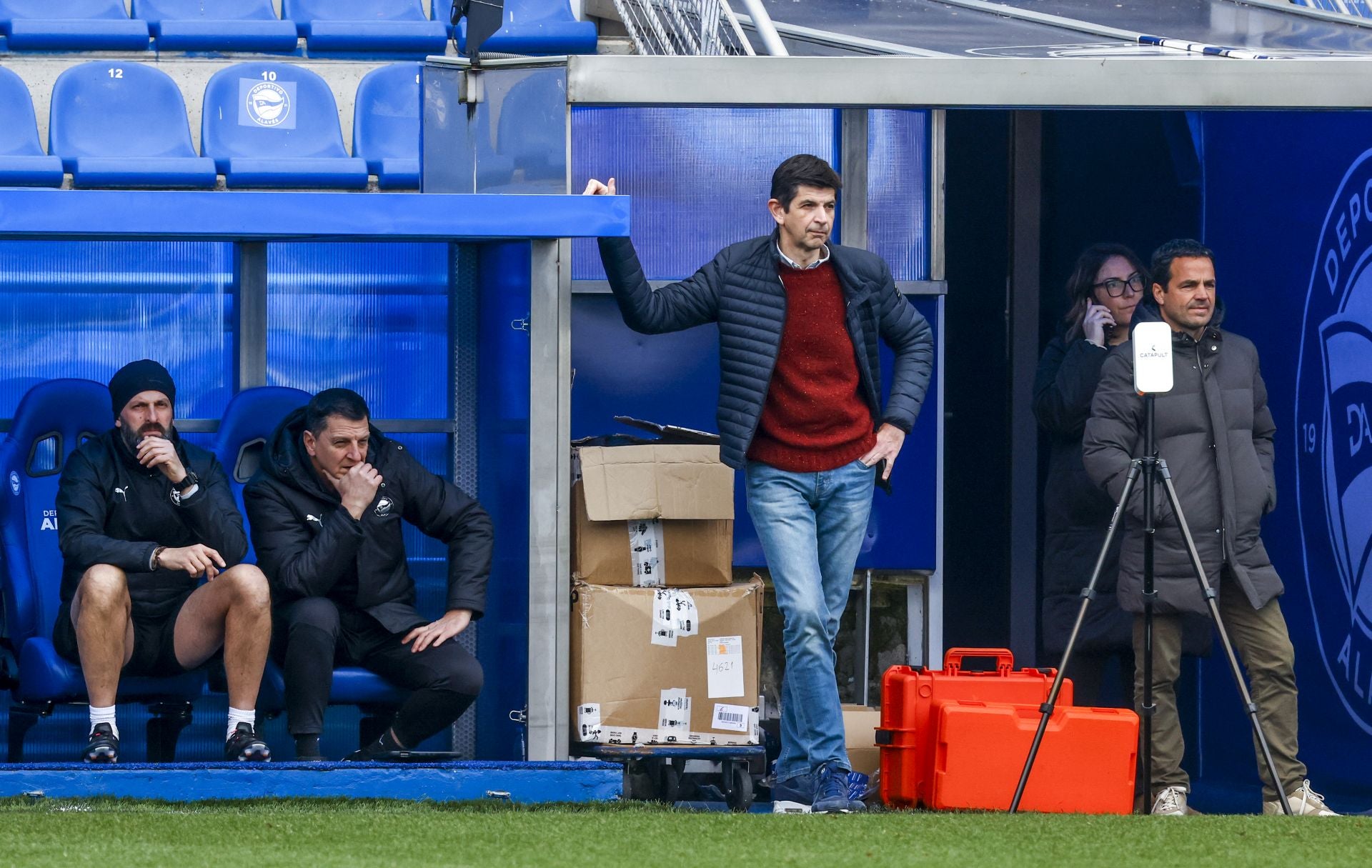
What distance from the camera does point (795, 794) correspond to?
4961 millimetres

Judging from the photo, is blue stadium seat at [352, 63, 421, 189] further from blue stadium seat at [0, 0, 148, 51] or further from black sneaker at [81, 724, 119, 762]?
black sneaker at [81, 724, 119, 762]

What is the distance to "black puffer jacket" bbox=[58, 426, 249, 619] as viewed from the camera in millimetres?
5215

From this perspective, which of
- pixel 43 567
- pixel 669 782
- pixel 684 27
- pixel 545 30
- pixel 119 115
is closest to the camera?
pixel 669 782

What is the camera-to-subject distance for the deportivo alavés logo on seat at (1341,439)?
5594 mm

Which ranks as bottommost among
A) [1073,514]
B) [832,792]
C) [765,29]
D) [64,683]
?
[832,792]


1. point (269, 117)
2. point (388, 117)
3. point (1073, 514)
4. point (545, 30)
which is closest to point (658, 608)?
point (1073, 514)

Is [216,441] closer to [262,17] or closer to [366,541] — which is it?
[366,541]

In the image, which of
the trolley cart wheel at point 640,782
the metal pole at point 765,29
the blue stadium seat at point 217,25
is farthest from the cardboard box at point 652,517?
the blue stadium seat at point 217,25

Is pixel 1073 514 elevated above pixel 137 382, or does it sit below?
below

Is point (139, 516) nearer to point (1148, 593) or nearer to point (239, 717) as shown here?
point (239, 717)

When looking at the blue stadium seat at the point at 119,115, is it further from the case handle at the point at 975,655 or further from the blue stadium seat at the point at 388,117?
the case handle at the point at 975,655

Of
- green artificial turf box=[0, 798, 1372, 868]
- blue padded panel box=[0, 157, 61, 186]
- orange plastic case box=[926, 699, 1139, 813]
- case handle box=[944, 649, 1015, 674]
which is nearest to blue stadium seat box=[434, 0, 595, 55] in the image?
blue padded panel box=[0, 157, 61, 186]

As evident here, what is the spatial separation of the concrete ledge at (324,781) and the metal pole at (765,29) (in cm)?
232

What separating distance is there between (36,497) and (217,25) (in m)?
4.14
